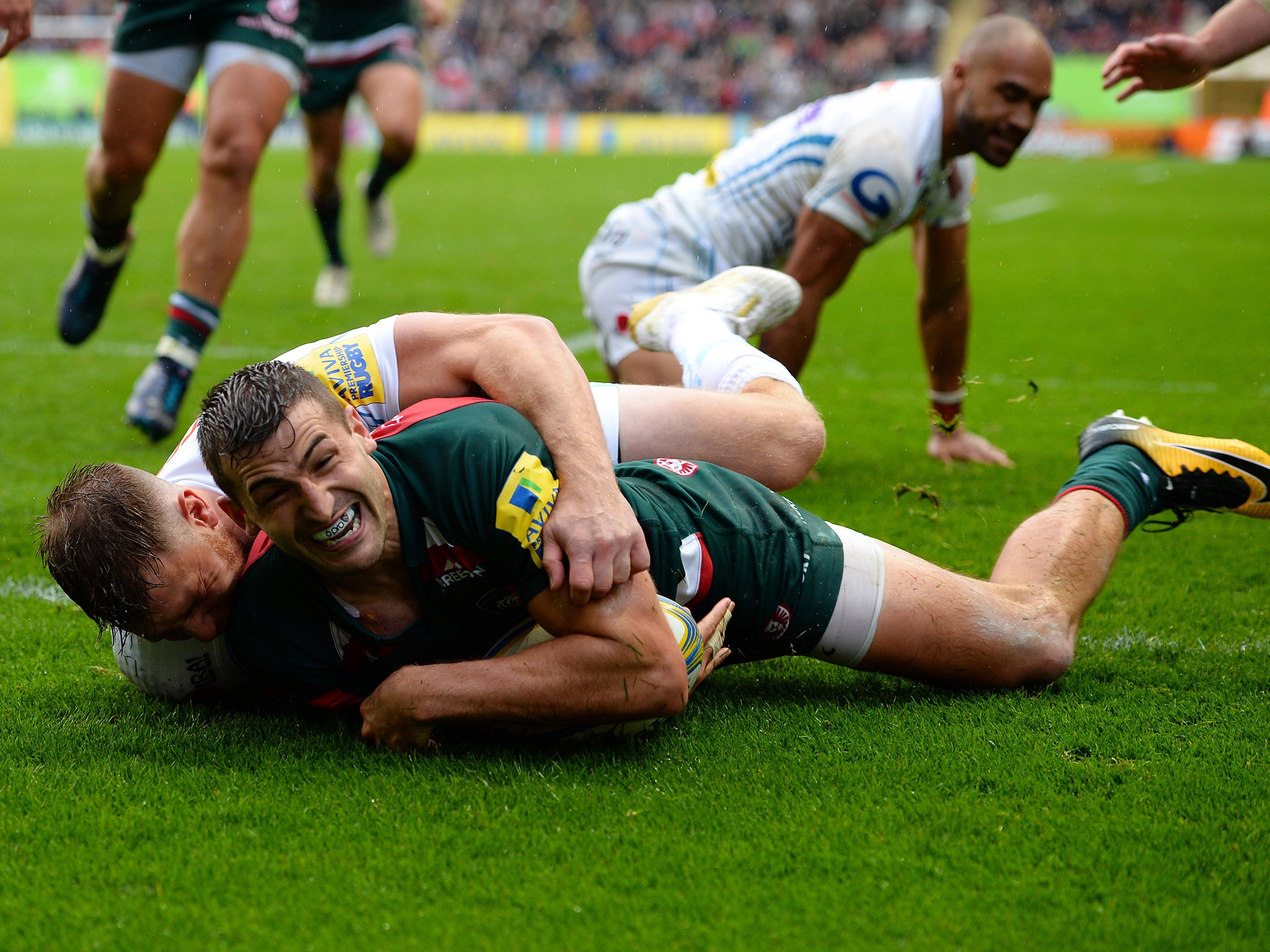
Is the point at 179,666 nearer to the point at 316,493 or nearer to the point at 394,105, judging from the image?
the point at 316,493

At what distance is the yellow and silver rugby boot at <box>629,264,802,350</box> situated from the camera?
337cm

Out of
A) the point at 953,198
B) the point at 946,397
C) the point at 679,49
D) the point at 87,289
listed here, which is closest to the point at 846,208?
the point at 953,198

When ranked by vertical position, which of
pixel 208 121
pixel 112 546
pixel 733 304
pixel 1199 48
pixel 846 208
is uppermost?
pixel 1199 48

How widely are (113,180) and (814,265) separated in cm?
261

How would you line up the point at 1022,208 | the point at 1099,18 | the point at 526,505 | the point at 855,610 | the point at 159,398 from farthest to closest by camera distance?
the point at 1099,18
the point at 1022,208
the point at 159,398
the point at 855,610
the point at 526,505

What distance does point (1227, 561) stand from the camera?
3.51 metres

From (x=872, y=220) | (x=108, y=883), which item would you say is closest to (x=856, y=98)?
(x=872, y=220)

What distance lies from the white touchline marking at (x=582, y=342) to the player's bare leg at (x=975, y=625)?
3896 millimetres

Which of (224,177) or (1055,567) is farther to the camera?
(224,177)

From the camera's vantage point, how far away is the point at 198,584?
7.41 ft

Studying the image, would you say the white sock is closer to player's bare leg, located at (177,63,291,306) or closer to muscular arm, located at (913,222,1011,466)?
muscular arm, located at (913,222,1011,466)

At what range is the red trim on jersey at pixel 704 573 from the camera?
2.49 metres

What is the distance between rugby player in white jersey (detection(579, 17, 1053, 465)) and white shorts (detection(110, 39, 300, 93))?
133 cm

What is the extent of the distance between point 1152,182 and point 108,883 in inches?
781
